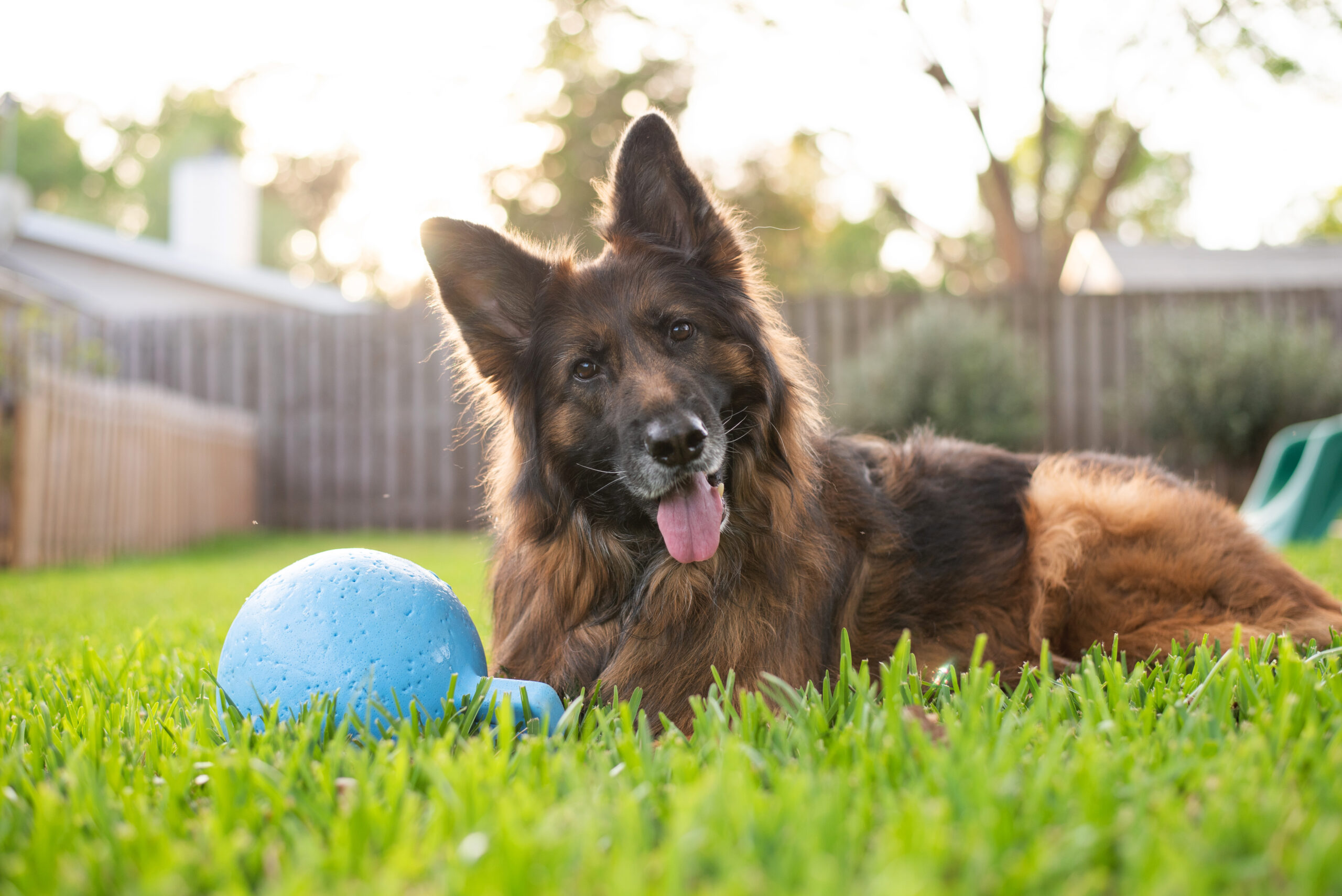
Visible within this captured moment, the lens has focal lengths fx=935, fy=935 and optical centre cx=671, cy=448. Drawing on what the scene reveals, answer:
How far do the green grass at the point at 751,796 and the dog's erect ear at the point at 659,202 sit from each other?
1.59m

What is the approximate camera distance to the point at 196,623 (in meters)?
4.78

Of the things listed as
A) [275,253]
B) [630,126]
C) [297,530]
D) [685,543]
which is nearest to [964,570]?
[685,543]

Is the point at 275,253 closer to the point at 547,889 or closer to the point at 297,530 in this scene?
the point at 297,530

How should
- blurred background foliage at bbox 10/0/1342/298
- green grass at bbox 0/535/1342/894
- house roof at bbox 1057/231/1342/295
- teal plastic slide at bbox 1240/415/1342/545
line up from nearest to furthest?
1. green grass at bbox 0/535/1342/894
2. teal plastic slide at bbox 1240/415/1342/545
3. blurred background foliage at bbox 10/0/1342/298
4. house roof at bbox 1057/231/1342/295

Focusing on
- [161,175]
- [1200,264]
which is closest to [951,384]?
[1200,264]

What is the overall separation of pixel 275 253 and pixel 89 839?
46.2 m

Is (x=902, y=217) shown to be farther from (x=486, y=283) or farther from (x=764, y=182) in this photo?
(x=486, y=283)

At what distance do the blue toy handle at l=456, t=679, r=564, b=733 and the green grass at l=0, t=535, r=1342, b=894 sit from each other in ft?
0.40

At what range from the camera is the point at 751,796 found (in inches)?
58.8

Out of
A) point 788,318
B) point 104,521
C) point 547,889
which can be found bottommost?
point 104,521

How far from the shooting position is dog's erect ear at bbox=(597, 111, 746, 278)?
10.6 feet

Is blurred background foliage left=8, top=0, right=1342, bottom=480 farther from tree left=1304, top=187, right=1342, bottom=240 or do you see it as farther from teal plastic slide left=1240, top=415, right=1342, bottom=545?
teal plastic slide left=1240, top=415, right=1342, bottom=545

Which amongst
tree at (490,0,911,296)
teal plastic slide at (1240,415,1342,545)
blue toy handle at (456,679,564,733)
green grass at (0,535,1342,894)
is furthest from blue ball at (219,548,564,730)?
tree at (490,0,911,296)

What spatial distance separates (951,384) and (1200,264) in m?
20.4
